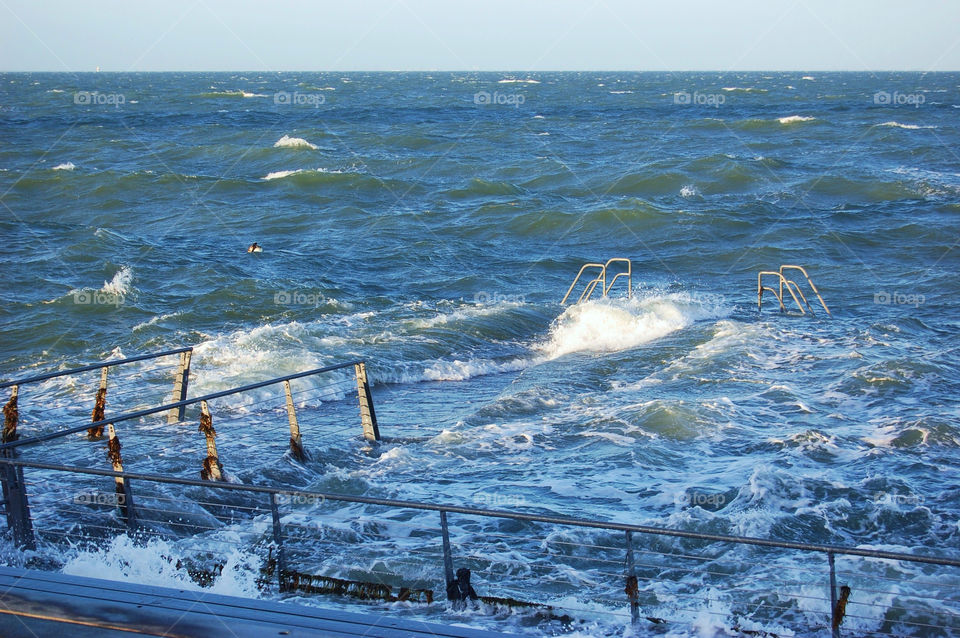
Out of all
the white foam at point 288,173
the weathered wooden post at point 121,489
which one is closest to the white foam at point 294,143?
the white foam at point 288,173

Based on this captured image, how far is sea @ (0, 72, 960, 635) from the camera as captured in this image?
916cm

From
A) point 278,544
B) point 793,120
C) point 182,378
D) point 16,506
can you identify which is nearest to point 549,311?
point 182,378

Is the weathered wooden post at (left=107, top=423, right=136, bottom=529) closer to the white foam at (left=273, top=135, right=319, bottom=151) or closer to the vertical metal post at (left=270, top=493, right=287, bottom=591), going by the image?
the vertical metal post at (left=270, top=493, right=287, bottom=591)

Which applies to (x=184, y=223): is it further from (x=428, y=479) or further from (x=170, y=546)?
(x=170, y=546)

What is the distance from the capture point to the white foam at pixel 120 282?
777 inches

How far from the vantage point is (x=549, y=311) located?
721 inches

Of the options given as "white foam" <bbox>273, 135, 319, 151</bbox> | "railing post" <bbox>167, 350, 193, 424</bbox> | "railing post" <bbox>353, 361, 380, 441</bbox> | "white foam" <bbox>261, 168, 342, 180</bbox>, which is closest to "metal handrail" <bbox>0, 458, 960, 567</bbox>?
"railing post" <bbox>167, 350, 193, 424</bbox>

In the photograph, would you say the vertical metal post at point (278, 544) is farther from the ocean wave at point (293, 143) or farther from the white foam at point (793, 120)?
the white foam at point (793, 120)

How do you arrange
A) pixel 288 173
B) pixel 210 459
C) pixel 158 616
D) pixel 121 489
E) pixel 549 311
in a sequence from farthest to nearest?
pixel 288 173, pixel 549 311, pixel 210 459, pixel 121 489, pixel 158 616

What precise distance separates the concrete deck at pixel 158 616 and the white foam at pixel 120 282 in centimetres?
1665

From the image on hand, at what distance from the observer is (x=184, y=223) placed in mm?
27844

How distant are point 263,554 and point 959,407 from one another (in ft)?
30.3

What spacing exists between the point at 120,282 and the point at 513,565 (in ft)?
52.3

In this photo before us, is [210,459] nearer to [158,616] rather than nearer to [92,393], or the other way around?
[158,616]
